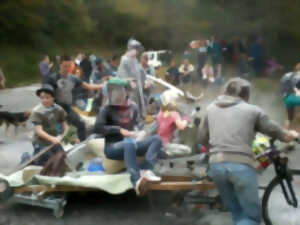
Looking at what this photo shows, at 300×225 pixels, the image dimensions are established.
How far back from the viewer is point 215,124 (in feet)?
11.6

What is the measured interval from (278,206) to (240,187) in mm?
654

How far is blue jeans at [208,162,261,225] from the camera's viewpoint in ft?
11.2

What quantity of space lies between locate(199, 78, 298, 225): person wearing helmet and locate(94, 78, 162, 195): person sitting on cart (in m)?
0.78

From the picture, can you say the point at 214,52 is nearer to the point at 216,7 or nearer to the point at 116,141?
the point at 216,7

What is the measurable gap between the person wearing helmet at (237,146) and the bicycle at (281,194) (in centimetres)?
32

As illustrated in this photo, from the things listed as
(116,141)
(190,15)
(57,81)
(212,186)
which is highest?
(190,15)

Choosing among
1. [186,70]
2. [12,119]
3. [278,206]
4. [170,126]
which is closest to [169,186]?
[278,206]

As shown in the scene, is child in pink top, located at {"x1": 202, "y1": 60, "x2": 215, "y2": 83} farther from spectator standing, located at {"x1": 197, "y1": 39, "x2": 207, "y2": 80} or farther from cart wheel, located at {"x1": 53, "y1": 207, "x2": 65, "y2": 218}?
cart wheel, located at {"x1": 53, "y1": 207, "x2": 65, "y2": 218}

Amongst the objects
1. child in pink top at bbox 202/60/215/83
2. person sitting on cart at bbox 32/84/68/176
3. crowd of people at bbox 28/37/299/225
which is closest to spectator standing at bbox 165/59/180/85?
child in pink top at bbox 202/60/215/83

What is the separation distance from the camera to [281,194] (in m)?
3.85

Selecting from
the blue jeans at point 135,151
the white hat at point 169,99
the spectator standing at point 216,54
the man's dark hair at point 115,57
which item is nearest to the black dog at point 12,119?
the man's dark hair at point 115,57

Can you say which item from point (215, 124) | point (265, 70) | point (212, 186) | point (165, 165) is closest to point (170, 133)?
point (165, 165)

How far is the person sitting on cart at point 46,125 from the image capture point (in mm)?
4859

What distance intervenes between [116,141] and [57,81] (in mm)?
2027
